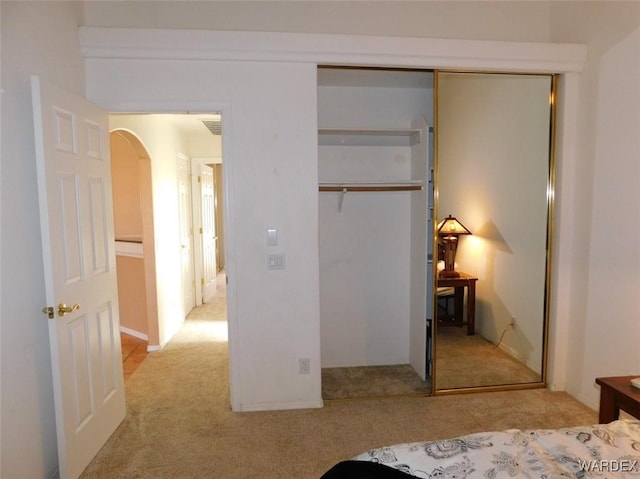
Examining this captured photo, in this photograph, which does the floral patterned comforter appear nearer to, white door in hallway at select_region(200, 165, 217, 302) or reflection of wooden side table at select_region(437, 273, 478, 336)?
reflection of wooden side table at select_region(437, 273, 478, 336)

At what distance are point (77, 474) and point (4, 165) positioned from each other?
1.60m

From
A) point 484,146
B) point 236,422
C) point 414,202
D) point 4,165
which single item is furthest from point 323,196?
point 4,165

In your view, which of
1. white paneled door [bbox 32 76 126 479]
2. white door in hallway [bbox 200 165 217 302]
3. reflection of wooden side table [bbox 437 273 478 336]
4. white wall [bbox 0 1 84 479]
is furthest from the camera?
white door in hallway [bbox 200 165 217 302]

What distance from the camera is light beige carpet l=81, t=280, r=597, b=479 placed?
7.48 feet

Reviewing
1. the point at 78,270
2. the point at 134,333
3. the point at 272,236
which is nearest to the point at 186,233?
the point at 134,333

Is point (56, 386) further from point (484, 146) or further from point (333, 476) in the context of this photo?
point (484, 146)

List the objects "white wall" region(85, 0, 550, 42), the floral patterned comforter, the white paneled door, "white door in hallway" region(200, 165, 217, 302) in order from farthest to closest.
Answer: "white door in hallway" region(200, 165, 217, 302) < "white wall" region(85, 0, 550, 42) < the white paneled door < the floral patterned comforter

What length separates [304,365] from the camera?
114 inches

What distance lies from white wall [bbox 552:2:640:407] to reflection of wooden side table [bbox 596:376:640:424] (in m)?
0.67

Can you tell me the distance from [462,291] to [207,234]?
452 cm

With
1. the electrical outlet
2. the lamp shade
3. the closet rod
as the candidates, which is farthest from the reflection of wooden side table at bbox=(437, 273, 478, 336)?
the electrical outlet

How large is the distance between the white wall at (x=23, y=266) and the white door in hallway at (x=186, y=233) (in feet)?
9.95

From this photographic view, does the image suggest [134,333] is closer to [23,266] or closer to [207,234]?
[207,234]

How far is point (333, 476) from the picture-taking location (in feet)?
4.36
